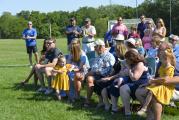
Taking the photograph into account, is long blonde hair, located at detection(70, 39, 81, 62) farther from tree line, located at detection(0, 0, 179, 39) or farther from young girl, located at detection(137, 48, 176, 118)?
tree line, located at detection(0, 0, 179, 39)

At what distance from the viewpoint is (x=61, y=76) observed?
8953 millimetres

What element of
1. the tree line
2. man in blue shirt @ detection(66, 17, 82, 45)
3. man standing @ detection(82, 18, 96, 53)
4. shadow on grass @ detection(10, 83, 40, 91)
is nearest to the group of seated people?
shadow on grass @ detection(10, 83, 40, 91)

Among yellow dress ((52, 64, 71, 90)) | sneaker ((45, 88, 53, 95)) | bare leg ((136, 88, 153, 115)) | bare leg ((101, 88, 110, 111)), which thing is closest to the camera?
bare leg ((136, 88, 153, 115))

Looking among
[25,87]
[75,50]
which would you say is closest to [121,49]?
[75,50]

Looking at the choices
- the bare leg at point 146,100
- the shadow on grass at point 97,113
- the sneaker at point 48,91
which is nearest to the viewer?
the bare leg at point 146,100

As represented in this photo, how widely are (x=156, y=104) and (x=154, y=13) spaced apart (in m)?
59.5

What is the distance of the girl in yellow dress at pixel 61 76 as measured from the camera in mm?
8922

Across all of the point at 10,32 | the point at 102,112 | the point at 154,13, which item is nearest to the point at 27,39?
the point at 102,112

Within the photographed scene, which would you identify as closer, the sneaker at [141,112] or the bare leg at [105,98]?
the sneaker at [141,112]

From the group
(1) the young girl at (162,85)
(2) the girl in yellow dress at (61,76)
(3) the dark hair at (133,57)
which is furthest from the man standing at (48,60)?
(1) the young girl at (162,85)

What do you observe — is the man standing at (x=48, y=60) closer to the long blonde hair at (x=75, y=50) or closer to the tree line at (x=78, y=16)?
the long blonde hair at (x=75, y=50)

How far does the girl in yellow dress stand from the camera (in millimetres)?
8922

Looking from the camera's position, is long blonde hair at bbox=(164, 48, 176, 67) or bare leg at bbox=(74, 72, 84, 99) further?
bare leg at bbox=(74, 72, 84, 99)

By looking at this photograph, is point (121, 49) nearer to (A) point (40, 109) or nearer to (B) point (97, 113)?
(B) point (97, 113)
